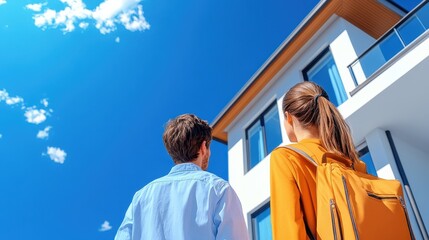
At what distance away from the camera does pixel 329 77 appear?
6.94 meters

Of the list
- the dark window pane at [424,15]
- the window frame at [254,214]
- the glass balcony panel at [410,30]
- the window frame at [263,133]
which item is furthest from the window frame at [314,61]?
the window frame at [254,214]

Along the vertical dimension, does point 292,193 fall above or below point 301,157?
below

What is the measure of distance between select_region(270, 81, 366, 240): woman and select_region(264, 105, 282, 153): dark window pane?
6.23 metres

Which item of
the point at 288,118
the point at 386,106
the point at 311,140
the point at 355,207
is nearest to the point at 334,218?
the point at 355,207

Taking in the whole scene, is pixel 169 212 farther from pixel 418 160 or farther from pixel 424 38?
pixel 418 160

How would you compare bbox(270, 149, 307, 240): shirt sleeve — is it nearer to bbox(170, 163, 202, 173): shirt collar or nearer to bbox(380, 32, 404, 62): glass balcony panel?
bbox(170, 163, 202, 173): shirt collar

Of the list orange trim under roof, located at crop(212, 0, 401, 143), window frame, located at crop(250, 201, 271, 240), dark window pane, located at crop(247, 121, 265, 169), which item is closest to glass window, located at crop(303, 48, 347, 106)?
orange trim under roof, located at crop(212, 0, 401, 143)

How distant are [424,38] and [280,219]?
4.82 metres

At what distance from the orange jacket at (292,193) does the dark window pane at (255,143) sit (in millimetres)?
7044

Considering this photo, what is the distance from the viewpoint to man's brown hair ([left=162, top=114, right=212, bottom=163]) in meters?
2.08

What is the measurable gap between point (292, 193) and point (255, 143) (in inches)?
305

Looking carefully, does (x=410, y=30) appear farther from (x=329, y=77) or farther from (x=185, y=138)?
(x=185, y=138)

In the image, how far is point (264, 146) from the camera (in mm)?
8500

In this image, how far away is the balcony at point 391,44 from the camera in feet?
17.5
